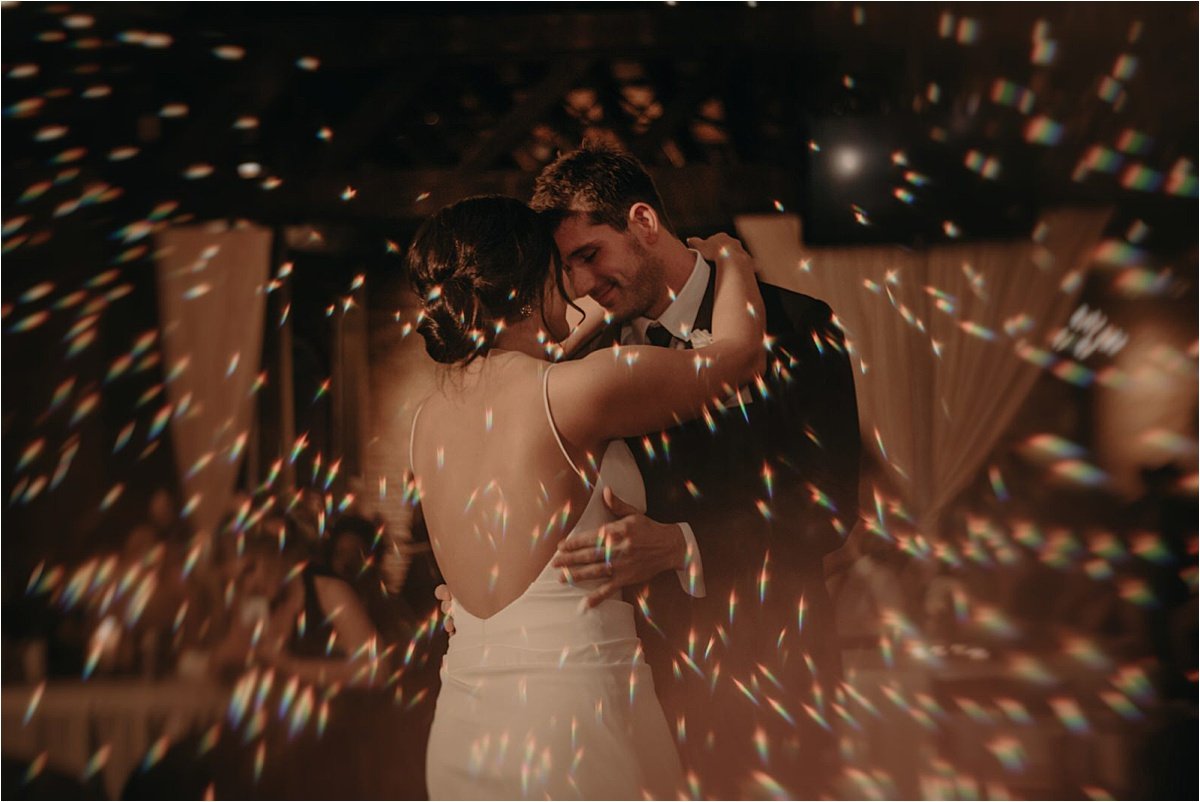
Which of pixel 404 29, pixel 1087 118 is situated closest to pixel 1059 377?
pixel 1087 118

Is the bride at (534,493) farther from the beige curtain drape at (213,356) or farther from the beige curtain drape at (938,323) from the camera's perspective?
the beige curtain drape at (213,356)

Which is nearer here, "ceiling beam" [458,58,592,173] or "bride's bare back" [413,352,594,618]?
"bride's bare back" [413,352,594,618]

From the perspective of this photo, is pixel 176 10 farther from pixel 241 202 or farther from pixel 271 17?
pixel 241 202

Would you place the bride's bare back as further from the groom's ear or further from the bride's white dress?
the groom's ear

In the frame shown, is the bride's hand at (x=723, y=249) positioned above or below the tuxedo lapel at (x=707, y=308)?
above

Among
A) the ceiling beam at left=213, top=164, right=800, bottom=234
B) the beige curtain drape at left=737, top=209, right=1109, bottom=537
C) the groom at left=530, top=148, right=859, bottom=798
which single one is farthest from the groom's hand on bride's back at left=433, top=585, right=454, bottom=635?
the beige curtain drape at left=737, top=209, right=1109, bottom=537

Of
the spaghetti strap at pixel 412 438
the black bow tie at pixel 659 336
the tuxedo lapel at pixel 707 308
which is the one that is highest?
the tuxedo lapel at pixel 707 308

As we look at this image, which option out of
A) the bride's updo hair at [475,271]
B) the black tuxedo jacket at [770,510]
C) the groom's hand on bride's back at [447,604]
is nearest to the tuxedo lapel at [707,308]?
the black tuxedo jacket at [770,510]

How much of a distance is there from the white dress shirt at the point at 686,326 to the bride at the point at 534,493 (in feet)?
0.10

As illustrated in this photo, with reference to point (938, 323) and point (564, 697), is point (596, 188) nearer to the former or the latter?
point (938, 323)

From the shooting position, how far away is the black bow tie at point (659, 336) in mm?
1628

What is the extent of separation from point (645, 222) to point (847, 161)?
0.40 m

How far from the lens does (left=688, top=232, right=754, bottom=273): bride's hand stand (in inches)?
66.0

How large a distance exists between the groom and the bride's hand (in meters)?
0.03
